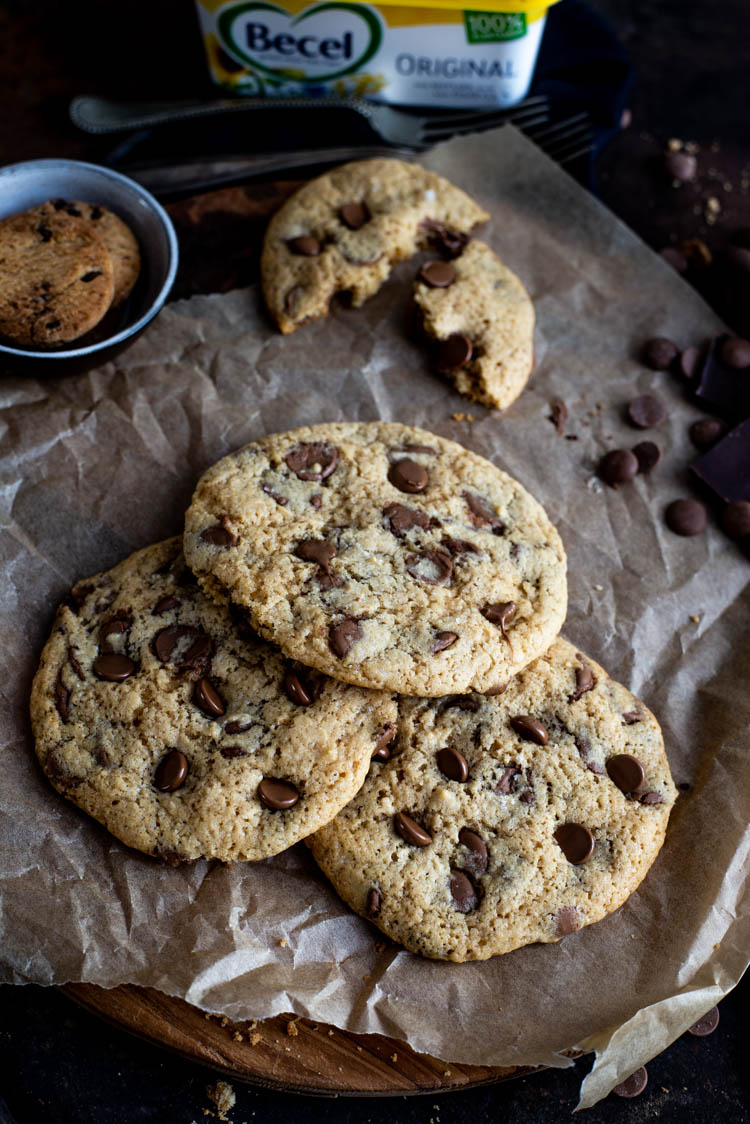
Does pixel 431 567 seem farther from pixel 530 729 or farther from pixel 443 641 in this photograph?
pixel 530 729

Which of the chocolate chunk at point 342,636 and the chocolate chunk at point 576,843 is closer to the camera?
the chocolate chunk at point 342,636

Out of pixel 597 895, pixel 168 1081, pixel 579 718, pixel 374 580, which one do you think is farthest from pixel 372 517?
pixel 168 1081

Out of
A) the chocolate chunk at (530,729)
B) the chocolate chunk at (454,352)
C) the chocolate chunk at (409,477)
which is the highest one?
the chocolate chunk at (454,352)

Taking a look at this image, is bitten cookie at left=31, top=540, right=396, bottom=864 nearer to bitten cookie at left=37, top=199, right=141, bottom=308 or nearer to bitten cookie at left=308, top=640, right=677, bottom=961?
bitten cookie at left=308, top=640, right=677, bottom=961

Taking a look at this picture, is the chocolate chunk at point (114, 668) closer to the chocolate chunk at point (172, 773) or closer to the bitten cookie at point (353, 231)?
the chocolate chunk at point (172, 773)

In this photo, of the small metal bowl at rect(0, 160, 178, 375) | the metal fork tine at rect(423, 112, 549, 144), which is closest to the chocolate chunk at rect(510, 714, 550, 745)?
the small metal bowl at rect(0, 160, 178, 375)

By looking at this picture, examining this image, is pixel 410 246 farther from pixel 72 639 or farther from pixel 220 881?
pixel 220 881

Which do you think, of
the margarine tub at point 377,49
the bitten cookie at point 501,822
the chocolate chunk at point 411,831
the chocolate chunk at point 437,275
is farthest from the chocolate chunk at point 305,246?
the chocolate chunk at point 411,831
